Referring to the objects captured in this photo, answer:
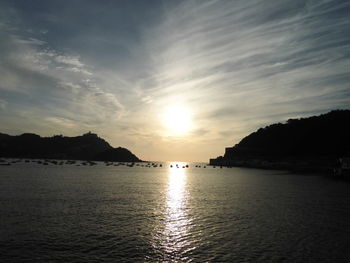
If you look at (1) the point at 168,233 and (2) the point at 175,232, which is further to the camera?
(2) the point at 175,232

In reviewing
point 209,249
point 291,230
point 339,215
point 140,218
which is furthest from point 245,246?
point 339,215

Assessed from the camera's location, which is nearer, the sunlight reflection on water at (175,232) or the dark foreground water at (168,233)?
the dark foreground water at (168,233)

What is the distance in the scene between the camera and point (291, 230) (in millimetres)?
26625

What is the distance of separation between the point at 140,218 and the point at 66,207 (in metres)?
12.7

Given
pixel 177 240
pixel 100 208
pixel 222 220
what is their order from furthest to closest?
pixel 100 208, pixel 222 220, pixel 177 240

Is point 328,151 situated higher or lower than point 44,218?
higher

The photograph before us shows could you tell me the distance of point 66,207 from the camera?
36.0 meters

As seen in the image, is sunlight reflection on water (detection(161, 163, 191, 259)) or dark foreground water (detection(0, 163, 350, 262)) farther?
sunlight reflection on water (detection(161, 163, 191, 259))

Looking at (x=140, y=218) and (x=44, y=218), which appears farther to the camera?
(x=140, y=218)

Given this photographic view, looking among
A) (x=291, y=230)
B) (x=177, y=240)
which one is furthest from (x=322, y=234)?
(x=177, y=240)

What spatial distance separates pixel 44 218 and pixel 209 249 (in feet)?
67.5

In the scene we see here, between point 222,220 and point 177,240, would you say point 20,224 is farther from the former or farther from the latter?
point 222,220

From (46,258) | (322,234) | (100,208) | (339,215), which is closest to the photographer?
(46,258)

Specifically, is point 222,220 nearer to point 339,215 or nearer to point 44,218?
point 339,215
